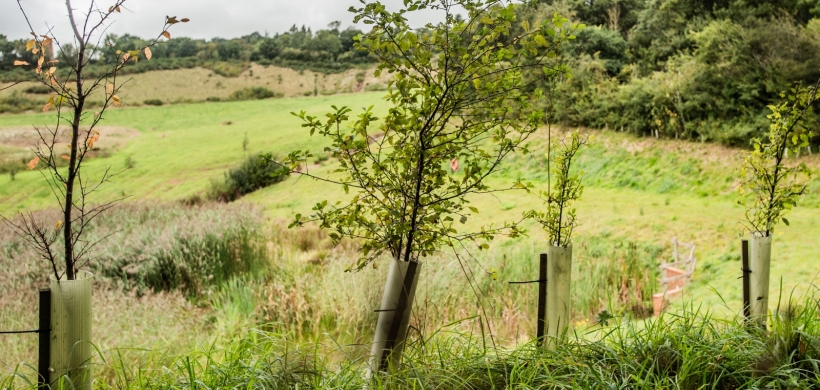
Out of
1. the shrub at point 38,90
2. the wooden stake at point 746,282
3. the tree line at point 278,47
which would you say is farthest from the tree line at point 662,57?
the wooden stake at point 746,282

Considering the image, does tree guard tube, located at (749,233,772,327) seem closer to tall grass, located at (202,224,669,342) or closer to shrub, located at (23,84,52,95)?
tall grass, located at (202,224,669,342)

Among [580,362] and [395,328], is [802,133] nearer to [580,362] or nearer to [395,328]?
[580,362]

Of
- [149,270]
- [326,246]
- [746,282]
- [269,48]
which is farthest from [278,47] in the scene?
[746,282]

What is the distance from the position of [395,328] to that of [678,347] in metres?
0.90

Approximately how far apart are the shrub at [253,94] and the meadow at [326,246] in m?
0.07

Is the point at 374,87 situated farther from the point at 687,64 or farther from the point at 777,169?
the point at 777,169

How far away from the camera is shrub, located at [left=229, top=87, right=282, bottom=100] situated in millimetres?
4809

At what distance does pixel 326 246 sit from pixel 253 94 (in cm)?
138

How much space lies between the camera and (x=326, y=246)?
4.55 metres

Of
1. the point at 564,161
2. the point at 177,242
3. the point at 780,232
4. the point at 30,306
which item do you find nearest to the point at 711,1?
the point at 780,232

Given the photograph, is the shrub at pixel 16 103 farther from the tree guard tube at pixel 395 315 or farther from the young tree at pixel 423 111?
the tree guard tube at pixel 395 315

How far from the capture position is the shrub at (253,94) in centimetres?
481

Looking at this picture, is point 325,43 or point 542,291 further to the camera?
point 325,43

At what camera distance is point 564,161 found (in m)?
2.34
